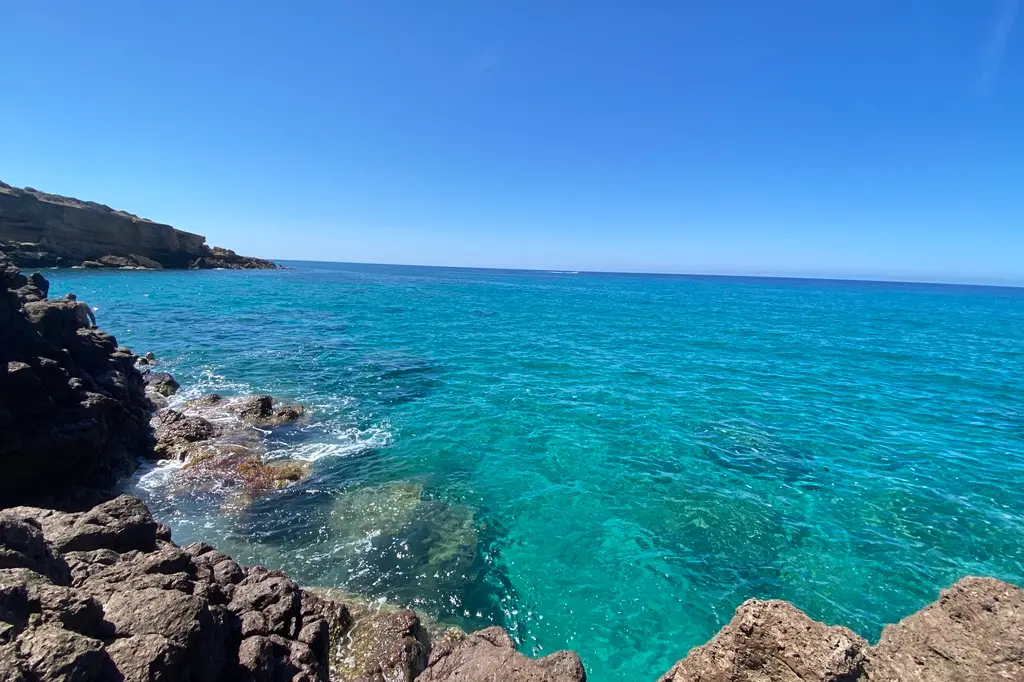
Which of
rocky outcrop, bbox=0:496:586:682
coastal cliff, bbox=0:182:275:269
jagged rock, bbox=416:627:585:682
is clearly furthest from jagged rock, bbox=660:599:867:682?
coastal cliff, bbox=0:182:275:269

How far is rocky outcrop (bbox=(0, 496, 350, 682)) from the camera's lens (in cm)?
413

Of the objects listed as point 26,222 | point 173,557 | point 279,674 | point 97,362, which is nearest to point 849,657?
point 279,674

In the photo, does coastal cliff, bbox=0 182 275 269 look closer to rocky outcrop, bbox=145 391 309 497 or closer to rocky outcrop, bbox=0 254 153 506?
rocky outcrop, bbox=0 254 153 506

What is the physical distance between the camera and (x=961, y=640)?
427 cm

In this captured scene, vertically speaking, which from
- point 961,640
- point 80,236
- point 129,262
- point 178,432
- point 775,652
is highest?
point 80,236

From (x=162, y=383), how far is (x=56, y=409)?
10457 mm

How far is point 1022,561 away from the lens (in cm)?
1100

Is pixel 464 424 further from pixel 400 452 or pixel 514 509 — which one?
pixel 514 509

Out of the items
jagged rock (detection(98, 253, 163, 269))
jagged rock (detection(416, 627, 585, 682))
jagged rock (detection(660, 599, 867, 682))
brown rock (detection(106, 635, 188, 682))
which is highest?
jagged rock (detection(98, 253, 163, 269))

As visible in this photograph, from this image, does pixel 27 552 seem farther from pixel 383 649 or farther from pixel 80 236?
pixel 80 236

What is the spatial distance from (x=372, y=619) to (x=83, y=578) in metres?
4.59

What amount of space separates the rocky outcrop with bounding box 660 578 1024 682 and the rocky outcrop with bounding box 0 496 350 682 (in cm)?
555

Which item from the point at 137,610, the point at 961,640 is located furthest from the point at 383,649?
the point at 961,640

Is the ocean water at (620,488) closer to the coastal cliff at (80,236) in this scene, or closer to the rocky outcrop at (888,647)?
the rocky outcrop at (888,647)
